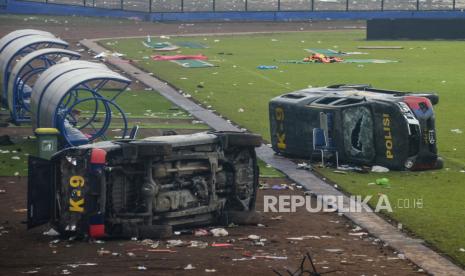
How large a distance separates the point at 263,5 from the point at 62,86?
205 ft

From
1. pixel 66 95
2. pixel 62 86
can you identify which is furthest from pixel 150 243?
pixel 62 86

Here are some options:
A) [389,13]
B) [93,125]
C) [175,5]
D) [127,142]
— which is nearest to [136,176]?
[127,142]

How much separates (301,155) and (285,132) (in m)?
0.62

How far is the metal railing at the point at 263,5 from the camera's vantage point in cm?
8225

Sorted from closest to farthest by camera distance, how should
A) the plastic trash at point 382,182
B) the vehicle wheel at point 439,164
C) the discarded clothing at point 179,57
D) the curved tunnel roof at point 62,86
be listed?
the plastic trash at point 382,182, the vehicle wheel at point 439,164, the curved tunnel roof at point 62,86, the discarded clothing at point 179,57

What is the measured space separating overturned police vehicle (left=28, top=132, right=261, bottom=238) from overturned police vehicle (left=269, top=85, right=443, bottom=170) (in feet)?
19.2

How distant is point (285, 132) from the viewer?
2717 centimetres

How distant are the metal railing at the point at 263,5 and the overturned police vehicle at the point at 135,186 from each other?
60.4m

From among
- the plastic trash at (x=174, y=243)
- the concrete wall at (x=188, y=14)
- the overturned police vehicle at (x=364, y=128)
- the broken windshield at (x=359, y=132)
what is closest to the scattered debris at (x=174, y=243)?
the plastic trash at (x=174, y=243)

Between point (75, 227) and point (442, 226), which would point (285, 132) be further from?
point (75, 227)

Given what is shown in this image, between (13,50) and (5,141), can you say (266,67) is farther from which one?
(5,141)

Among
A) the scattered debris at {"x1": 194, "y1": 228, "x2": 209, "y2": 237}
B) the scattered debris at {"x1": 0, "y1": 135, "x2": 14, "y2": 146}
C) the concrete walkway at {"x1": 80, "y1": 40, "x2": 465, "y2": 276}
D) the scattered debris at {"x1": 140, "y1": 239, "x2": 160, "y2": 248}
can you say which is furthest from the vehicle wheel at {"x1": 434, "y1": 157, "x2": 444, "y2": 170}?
the scattered debris at {"x1": 0, "y1": 135, "x2": 14, "y2": 146}

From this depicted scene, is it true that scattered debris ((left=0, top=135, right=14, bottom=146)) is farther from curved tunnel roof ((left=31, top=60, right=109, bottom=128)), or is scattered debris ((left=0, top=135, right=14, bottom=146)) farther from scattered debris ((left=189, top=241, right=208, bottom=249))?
scattered debris ((left=189, top=241, right=208, bottom=249))

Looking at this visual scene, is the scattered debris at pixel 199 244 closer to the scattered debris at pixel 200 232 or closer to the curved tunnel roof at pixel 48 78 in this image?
the scattered debris at pixel 200 232
